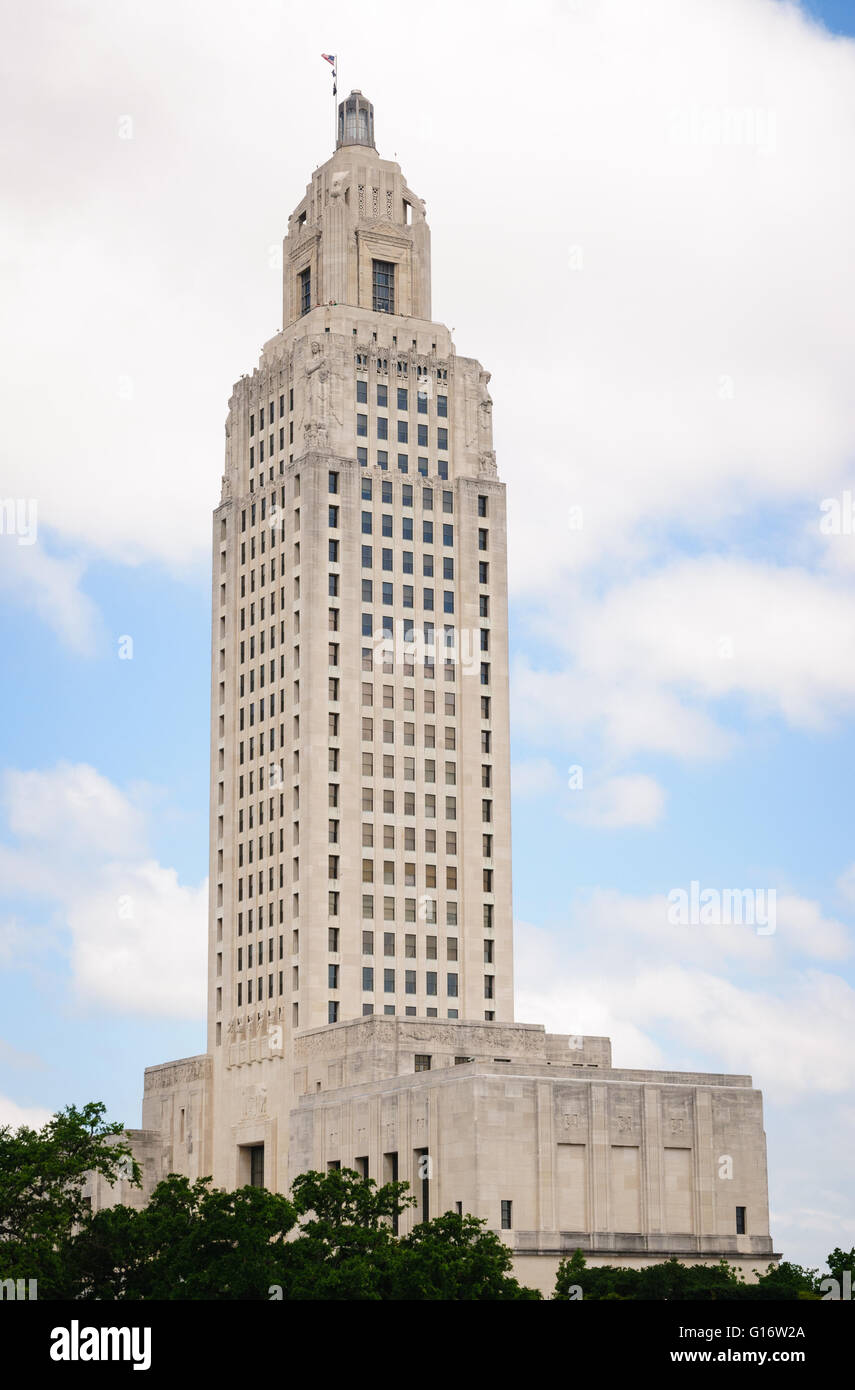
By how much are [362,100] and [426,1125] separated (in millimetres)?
83109

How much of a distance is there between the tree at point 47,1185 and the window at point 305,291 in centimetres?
7369

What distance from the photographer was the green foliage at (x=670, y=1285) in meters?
82.4

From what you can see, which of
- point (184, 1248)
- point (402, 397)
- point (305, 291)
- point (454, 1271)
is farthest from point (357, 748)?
point (454, 1271)

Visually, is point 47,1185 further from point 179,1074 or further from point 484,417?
point 484,417

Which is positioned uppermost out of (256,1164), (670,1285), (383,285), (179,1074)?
(383,285)

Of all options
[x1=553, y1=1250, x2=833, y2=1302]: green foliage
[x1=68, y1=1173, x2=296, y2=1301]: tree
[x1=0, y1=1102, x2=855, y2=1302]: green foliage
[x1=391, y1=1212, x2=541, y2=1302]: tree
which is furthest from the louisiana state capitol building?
[x1=391, y1=1212, x2=541, y2=1302]: tree

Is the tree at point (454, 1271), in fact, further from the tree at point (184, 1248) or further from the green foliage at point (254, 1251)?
the tree at point (184, 1248)

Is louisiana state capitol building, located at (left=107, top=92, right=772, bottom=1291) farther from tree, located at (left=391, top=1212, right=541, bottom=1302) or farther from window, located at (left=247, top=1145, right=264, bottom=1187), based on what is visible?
tree, located at (left=391, top=1212, right=541, bottom=1302)

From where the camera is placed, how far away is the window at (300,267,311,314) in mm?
143875

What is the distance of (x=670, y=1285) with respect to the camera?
272 feet

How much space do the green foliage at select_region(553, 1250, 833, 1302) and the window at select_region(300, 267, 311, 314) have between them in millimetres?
79454

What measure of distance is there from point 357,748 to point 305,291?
3800cm

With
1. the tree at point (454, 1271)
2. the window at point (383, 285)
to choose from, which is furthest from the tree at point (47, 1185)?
the window at point (383, 285)
